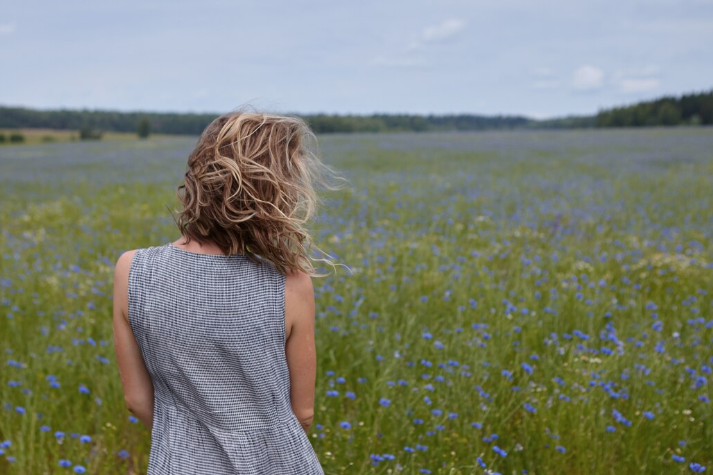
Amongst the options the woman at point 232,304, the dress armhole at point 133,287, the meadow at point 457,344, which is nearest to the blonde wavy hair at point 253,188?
the woman at point 232,304

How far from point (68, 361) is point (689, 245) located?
20.6ft

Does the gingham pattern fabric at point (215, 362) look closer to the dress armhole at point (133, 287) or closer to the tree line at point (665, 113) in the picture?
the dress armhole at point (133, 287)

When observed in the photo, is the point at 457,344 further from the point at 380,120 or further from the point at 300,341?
the point at 380,120

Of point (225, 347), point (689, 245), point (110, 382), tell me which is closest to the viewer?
point (225, 347)

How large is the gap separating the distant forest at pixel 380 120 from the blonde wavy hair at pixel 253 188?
50562 mm

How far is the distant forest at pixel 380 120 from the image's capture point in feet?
176

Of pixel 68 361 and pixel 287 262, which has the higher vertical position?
pixel 287 262

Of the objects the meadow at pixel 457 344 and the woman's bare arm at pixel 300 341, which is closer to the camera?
the woman's bare arm at pixel 300 341

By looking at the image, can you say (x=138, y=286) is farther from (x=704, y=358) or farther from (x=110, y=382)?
(x=704, y=358)

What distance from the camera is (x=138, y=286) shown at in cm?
166

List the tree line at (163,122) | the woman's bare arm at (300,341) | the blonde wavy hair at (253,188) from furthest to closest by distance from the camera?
1. the tree line at (163,122)
2. the woman's bare arm at (300,341)
3. the blonde wavy hair at (253,188)

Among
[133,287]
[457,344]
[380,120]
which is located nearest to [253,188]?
[133,287]

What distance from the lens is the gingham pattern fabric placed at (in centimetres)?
165

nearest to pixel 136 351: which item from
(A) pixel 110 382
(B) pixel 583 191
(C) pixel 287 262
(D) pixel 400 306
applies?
(C) pixel 287 262
